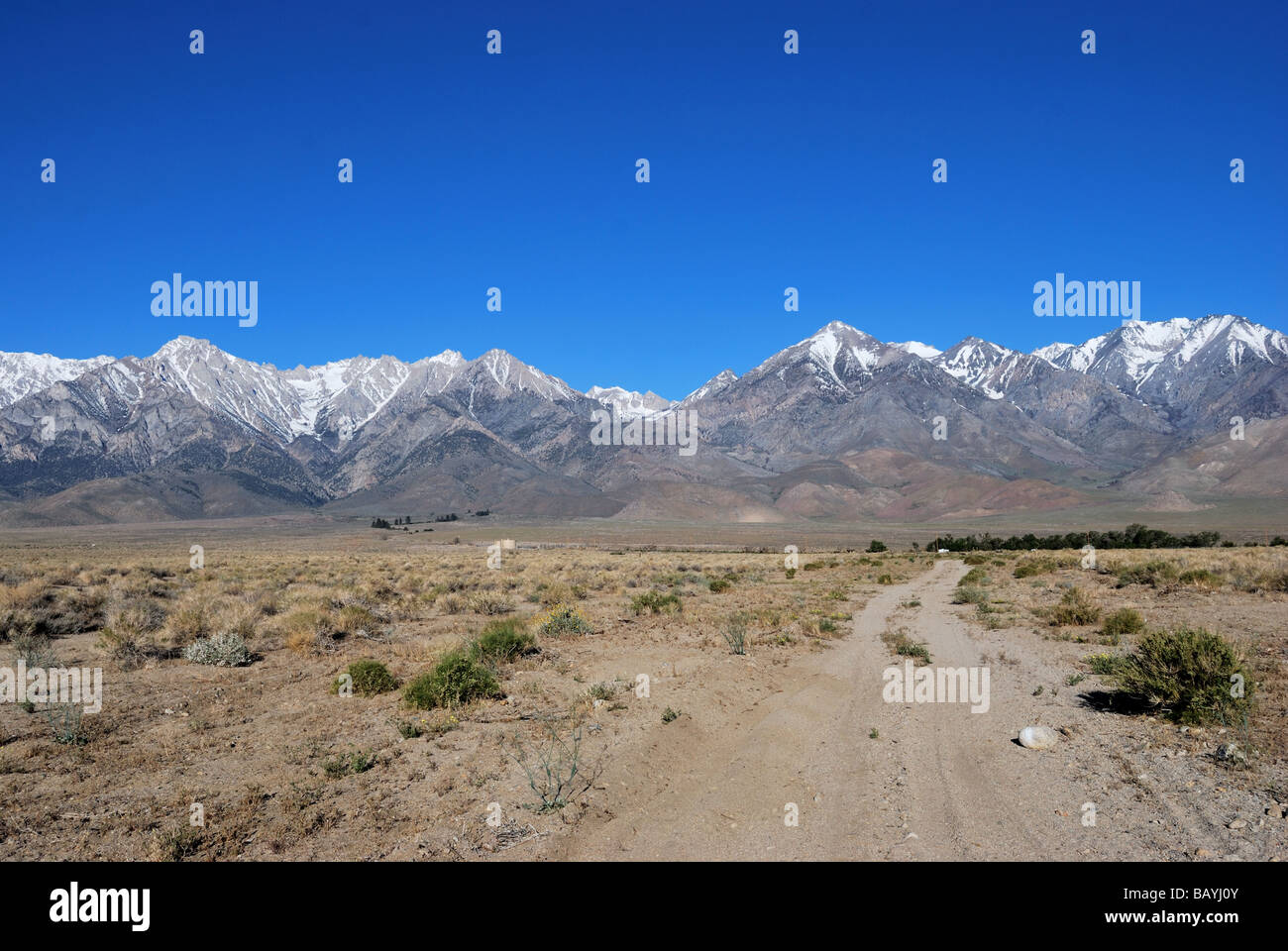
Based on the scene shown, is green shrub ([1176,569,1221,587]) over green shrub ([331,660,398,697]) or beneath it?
beneath

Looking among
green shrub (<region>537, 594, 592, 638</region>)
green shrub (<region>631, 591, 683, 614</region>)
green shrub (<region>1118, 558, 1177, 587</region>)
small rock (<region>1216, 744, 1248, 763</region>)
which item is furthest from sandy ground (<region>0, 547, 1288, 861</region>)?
green shrub (<region>1118, 558, 1177, 587</region>)

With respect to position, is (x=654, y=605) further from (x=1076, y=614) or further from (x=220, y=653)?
(x=220, y=653)

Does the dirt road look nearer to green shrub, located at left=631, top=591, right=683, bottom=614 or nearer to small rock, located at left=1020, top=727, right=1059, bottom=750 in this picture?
small rock, located at left=1020, top=727, right=1059, bottom=750

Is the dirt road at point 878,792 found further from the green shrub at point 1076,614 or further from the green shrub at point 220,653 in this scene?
the green shrub at point 220,653

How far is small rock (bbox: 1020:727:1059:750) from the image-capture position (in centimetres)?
851

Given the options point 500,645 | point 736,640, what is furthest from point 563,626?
point 736,640

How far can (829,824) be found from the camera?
657 cm

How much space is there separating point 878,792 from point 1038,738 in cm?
268

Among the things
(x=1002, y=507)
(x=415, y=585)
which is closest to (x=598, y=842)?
(x=415, y=585)

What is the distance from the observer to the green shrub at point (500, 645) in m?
13.1

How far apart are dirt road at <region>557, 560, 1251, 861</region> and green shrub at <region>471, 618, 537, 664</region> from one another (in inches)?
188

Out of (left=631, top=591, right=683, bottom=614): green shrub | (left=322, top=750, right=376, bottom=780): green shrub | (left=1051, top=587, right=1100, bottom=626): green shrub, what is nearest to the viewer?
(left=322, top=750, right=376, bottom=780): green shrub
